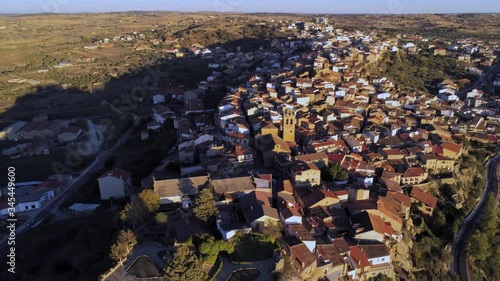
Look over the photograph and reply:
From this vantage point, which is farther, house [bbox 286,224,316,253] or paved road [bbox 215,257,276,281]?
house [bbox 286,224,316,253]

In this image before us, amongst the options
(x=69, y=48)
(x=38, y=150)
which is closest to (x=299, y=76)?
(x=38, y=150)

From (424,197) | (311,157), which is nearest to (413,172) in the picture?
(424,197)

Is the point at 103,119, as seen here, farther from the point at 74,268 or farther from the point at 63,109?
the point at 74,268

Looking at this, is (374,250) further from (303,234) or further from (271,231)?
(271,231)

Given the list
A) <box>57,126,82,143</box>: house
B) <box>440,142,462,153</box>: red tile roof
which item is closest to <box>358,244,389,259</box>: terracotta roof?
<box>440,142,462,153</box>: red tile roof

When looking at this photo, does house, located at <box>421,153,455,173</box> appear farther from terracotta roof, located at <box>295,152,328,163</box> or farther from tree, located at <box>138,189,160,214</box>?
tree, located at <box>138,189,160,214</box>

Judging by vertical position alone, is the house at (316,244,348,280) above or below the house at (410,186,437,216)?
above

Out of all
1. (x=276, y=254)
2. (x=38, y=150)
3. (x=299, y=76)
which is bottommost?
(x=38, y=150)
